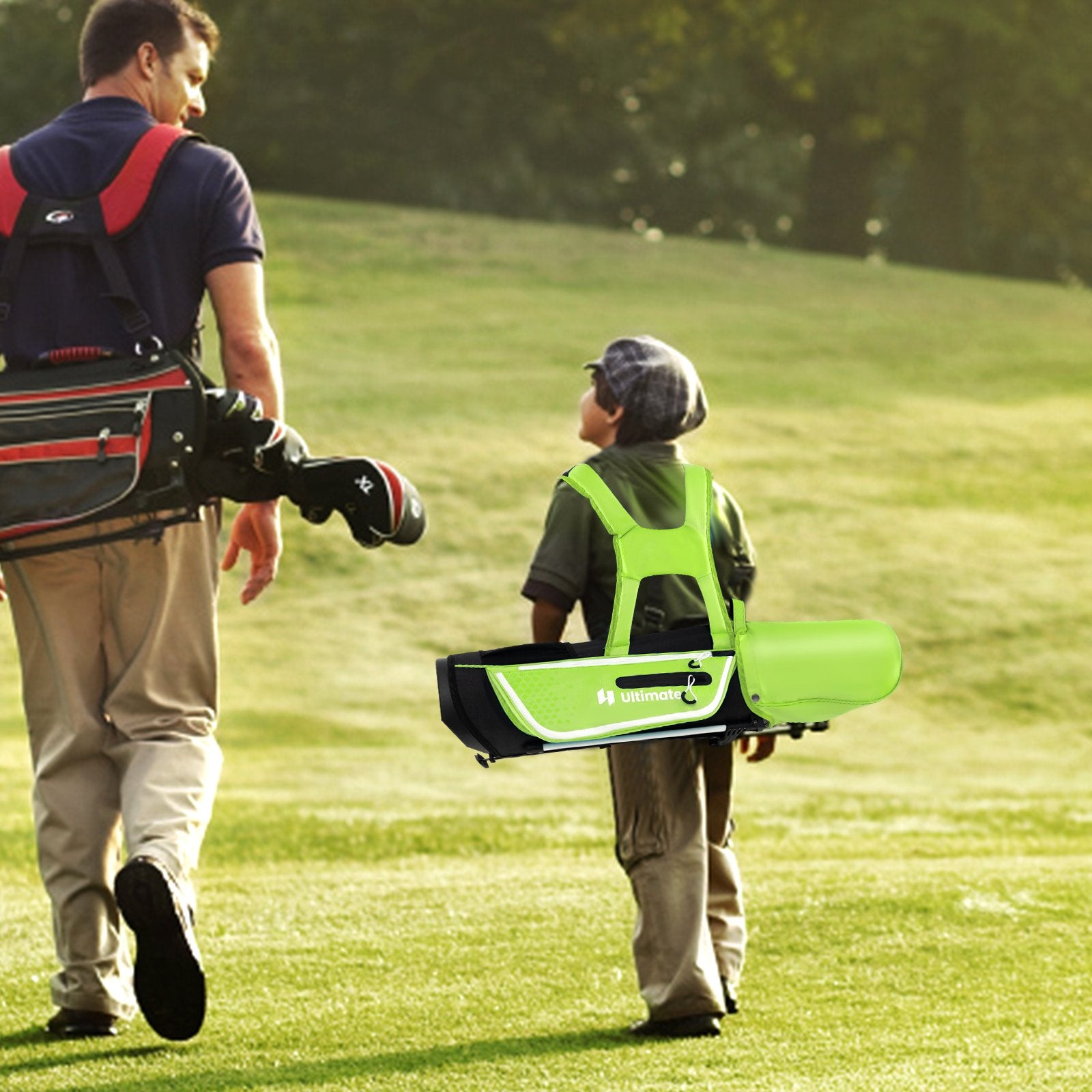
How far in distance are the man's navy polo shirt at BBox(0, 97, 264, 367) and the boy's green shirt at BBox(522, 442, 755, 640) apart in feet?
3.03

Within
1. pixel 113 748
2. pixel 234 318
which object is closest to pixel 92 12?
pixel 234 318

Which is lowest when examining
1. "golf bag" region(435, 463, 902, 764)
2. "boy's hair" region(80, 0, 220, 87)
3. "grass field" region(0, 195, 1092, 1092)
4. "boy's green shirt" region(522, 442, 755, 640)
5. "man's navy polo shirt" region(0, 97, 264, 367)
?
"grass field" region(0, 195, 1092, 1092)

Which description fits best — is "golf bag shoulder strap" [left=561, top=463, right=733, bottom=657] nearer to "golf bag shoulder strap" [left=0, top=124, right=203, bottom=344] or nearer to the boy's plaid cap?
the boy's plaid cap

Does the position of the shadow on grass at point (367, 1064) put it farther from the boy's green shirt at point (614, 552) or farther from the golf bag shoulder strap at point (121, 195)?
the golf bag shoulder strap at point (121, 195)

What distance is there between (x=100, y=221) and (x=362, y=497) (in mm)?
814

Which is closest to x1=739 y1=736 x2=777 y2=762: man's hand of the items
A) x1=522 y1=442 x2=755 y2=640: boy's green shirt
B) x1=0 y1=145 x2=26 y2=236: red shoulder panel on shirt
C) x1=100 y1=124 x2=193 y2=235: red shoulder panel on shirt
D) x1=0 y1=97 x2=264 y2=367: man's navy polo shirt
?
x1=522 y1=442 x2=755 y2=640: boy's green shirt

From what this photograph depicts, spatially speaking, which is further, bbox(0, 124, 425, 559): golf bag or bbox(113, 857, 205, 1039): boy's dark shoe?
bbox(0, 124, 425, 559): golf bag

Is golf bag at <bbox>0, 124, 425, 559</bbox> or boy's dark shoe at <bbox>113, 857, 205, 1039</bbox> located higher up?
golf bag at <bbox>0, 124, 425, 559</bbox>

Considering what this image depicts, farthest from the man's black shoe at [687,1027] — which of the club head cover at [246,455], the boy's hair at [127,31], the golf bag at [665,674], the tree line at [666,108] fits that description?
the tree line at [666,108]

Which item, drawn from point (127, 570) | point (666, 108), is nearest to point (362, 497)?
point (127, 570)

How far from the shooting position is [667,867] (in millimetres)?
5121

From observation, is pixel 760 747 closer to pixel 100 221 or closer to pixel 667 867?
pixel 667 867

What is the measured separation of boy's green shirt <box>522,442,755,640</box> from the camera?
4984mm

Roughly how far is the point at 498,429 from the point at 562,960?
18465 mm
